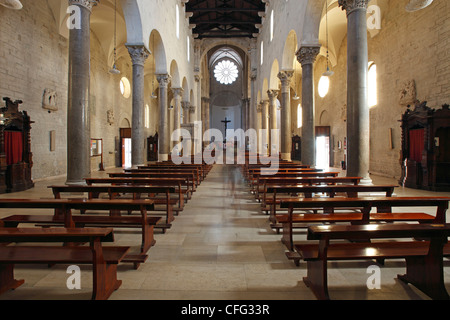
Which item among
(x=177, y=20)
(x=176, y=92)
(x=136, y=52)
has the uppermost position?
(x=177, y=20)

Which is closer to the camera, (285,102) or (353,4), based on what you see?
(353,4)

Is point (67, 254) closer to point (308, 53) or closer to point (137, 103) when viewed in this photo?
point (137, 103)

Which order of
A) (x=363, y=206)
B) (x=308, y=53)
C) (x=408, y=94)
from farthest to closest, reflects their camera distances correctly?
(x=408, y=94) < (x=308, y=53) < (x=363, y=206)

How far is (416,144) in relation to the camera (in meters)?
10.3

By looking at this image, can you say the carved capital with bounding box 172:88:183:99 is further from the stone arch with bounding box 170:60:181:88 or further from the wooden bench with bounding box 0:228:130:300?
the wooden bench with bounding box 0:228:130:300

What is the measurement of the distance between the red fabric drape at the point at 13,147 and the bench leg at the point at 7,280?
8550 mm

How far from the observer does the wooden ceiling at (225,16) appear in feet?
75.3

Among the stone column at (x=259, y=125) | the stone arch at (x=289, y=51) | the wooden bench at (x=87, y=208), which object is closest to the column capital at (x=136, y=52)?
the stone arch at (x=289, y=51)

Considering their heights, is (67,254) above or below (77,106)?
below

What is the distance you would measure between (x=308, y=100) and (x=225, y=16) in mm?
18022

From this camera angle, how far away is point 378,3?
12.8 metres

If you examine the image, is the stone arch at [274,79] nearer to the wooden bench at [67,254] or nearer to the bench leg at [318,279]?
the bench leg at [318,279]

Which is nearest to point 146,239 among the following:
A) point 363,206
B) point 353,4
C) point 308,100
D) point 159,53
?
point 363,206

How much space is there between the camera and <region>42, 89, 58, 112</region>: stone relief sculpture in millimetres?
12102
